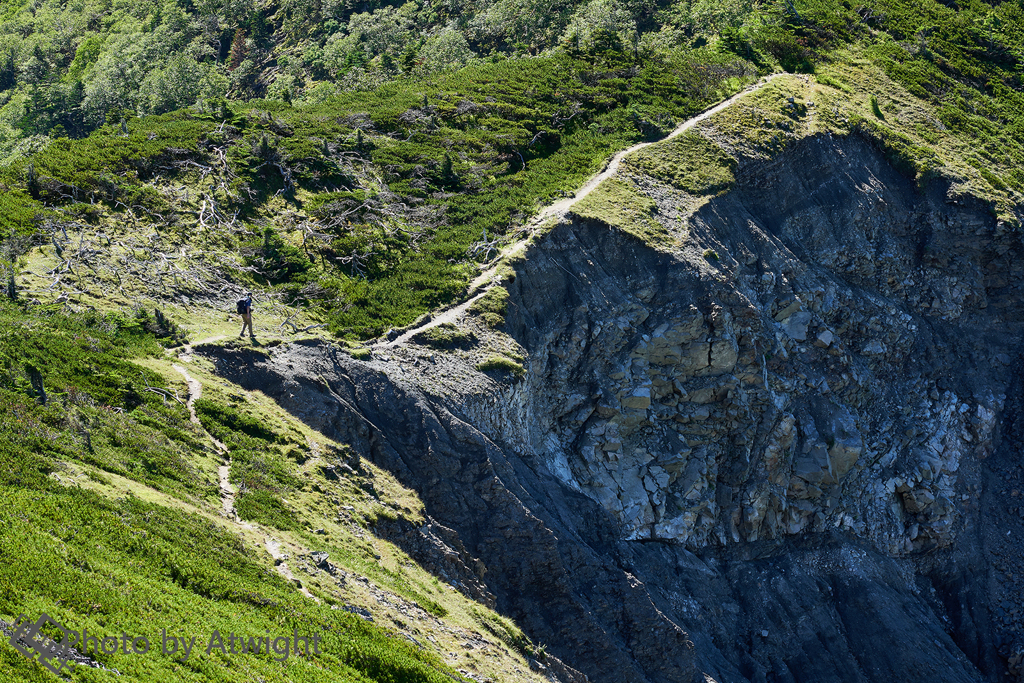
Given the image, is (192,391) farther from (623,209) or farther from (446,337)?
(623,209)

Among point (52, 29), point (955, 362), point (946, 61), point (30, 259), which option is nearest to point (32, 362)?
point (30, 259)

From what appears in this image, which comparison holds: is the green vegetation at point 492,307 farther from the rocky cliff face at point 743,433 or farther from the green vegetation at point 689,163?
the green vegetation at point 689,163

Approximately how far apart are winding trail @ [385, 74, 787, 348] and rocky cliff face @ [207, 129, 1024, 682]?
3.80 feet

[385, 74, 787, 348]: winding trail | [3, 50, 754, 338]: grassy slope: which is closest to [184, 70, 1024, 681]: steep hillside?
[385, 74, 787, 348]: winding trail

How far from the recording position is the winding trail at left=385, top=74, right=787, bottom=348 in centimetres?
3616

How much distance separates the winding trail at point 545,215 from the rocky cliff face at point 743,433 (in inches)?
45.6

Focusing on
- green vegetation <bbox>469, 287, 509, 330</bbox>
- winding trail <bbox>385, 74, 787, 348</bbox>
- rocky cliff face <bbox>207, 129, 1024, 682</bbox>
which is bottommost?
rocky cliff face <bbox>207, 129, 1024, 682</bbox>

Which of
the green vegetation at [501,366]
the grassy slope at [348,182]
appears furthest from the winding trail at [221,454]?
the green vegetation at [501,366]

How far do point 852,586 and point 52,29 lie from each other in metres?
93.8

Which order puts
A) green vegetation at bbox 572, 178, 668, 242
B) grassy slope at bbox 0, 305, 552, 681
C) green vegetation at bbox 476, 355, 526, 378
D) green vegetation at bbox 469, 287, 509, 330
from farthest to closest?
green vegetation at bbox 572, 178, 668, 242 → green vegetation at bbox 469, 287, 509, 330 → green vegetation at bbox 476, 355, 526, 378 → grassy slope at bbox 0, 305, 552, 681

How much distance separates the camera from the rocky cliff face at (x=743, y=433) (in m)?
30.7

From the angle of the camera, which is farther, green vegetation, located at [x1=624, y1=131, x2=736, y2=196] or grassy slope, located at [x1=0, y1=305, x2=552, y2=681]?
green vegetation, located at [x1=624, y1=131, x2=736, y2=196]

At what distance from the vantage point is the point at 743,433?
→ 135ft

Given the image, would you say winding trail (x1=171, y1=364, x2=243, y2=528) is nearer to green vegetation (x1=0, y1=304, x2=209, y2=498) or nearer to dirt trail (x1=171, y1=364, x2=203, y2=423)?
dirt trail (x1=171, y1=364, x2=203, y2=423)
